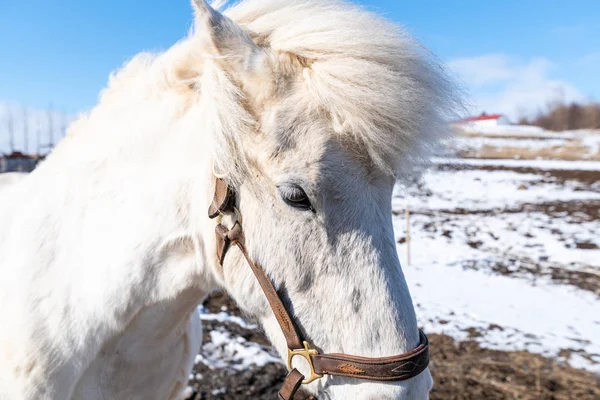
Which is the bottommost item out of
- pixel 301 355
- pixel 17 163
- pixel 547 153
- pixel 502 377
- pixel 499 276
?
pixel 502 377

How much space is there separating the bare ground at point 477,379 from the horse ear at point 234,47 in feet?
11.7

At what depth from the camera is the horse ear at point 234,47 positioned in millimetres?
1341

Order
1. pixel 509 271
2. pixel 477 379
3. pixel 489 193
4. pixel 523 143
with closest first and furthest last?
pixel 477 379, pixel 509 271, pixel 489 193, pixel 523 143

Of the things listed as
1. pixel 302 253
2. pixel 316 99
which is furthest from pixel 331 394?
pixel 316 99

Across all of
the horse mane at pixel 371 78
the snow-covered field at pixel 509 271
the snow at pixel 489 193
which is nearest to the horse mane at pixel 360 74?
the horse mane at pixel 371 78

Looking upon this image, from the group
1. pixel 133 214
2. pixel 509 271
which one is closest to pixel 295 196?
pixel 133 214

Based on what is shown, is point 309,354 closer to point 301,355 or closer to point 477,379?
point 301,355

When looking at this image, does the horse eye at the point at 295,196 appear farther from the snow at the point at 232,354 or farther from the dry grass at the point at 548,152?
the dry grass at the point at 548,152

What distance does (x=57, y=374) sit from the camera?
5.43 feet

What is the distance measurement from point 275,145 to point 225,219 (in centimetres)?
31

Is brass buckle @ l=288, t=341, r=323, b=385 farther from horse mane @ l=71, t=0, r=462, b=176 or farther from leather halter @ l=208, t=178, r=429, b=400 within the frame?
horse mane @ l=71, t=0, r=462, b=176

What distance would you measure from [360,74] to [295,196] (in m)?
0.44

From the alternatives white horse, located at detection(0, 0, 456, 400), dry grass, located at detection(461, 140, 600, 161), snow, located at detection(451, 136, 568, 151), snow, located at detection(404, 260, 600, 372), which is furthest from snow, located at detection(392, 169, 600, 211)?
snow, located at detection(451, 136, 568, 151)

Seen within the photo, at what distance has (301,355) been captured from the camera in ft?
4.52
